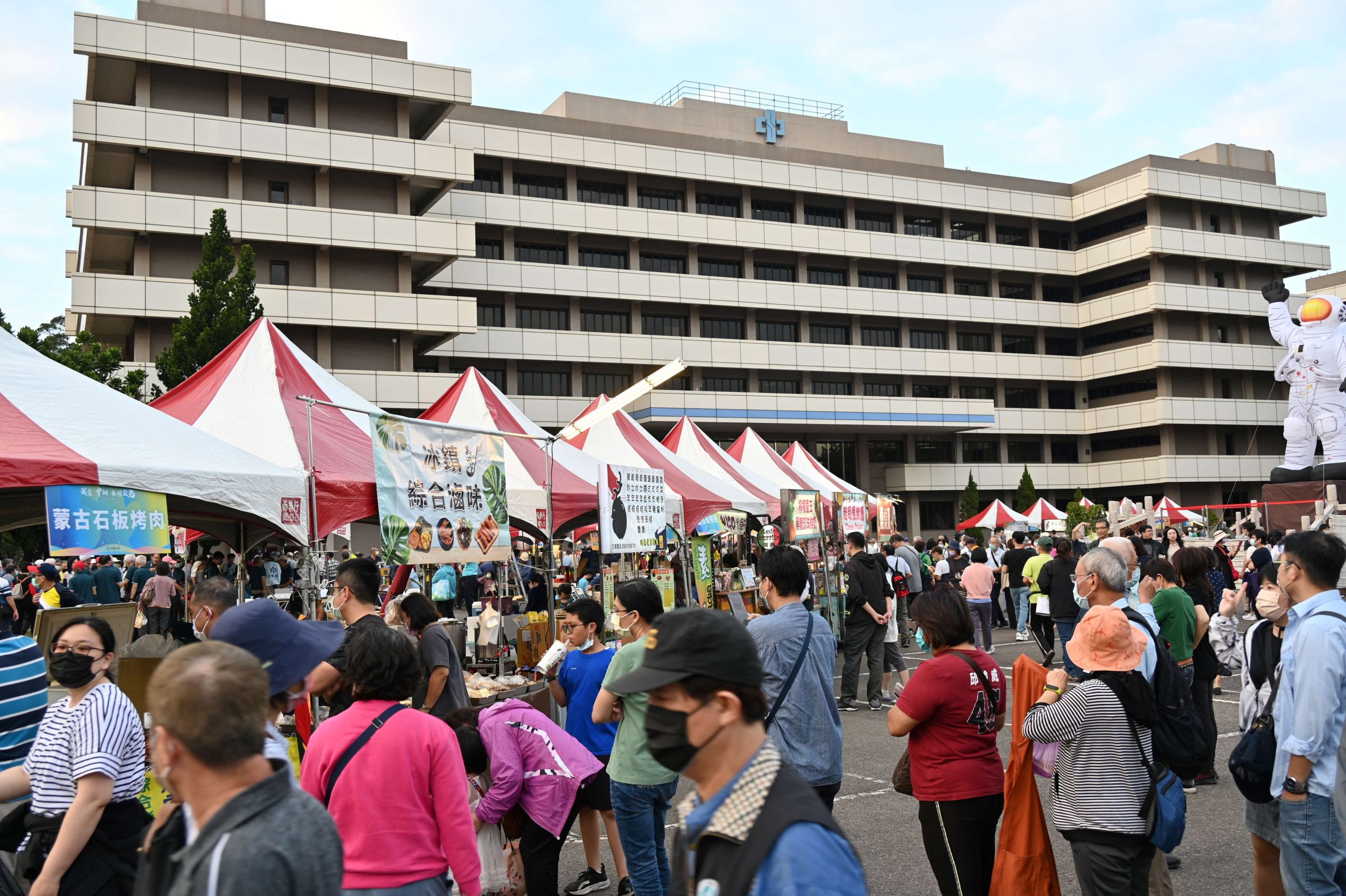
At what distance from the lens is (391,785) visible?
135 inches

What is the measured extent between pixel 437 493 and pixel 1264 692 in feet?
19.9

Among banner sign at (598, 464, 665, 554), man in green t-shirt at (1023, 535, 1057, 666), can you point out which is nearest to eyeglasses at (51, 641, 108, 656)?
banner sign at (598, 464, 665, 554)

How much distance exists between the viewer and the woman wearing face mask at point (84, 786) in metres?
3.67

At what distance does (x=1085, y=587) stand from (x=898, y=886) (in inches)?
86.4

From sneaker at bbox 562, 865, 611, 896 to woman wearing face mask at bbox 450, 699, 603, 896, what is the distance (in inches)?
24.2

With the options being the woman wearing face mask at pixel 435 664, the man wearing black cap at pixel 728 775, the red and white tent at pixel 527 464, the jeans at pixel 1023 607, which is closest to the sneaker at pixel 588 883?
the woman wearing face mask at pixel 435 664

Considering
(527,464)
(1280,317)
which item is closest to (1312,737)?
(527,464)

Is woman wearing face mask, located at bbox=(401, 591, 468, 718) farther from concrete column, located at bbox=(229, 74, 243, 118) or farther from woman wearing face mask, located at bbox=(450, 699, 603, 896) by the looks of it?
concrete column, located at bbox=(229, 74, 243, 118)

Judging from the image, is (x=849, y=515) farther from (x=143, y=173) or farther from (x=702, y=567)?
(x=143, y=173)

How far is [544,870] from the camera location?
5438 mm

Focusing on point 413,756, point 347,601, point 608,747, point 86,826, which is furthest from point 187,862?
point 608,747

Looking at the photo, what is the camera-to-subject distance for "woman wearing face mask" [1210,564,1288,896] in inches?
177

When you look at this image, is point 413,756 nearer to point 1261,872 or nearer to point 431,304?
point 1261,872

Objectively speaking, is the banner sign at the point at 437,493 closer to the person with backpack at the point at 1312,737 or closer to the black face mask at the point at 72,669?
the black face mask at the point at 72,669
